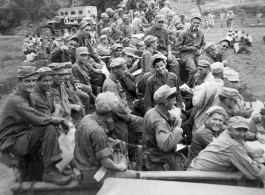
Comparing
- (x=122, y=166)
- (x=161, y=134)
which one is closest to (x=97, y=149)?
(x=122, y=166)

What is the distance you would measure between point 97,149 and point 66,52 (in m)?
3.95

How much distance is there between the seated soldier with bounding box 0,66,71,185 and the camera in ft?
13.6

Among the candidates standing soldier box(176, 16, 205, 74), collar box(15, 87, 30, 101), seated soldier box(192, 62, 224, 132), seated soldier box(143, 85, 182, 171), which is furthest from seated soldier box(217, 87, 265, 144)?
standing soldier box(176, 16, 205, 74)

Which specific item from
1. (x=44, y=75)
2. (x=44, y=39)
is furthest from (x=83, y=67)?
(x=44, y=39)

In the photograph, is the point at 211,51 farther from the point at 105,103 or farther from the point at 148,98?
the point at 105,103

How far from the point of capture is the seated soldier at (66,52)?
7.19 m

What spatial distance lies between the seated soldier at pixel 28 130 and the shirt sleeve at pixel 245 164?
1.93 m

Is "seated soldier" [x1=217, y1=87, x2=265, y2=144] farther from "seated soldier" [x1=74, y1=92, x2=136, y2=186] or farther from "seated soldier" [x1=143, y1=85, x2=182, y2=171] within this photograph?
"seated soldier" [x1=74, y1=92, x2=136, y2=186]

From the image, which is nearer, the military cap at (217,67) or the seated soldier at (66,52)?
the military cap at (217,67)

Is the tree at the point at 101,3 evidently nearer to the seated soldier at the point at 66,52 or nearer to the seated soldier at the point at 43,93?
the seated soldier at the point at 66,52

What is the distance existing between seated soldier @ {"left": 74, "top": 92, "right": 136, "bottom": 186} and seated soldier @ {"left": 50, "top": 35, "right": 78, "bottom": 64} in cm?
350

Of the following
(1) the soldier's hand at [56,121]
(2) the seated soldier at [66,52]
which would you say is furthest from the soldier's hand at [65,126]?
(2) the seated soldier at [66,52]

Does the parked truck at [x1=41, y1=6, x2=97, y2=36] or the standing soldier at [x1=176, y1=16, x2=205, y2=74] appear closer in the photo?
the standing soldier at [x1=176, y1=16, x2=205, y2=74]

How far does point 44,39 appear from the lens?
15.6 metres
